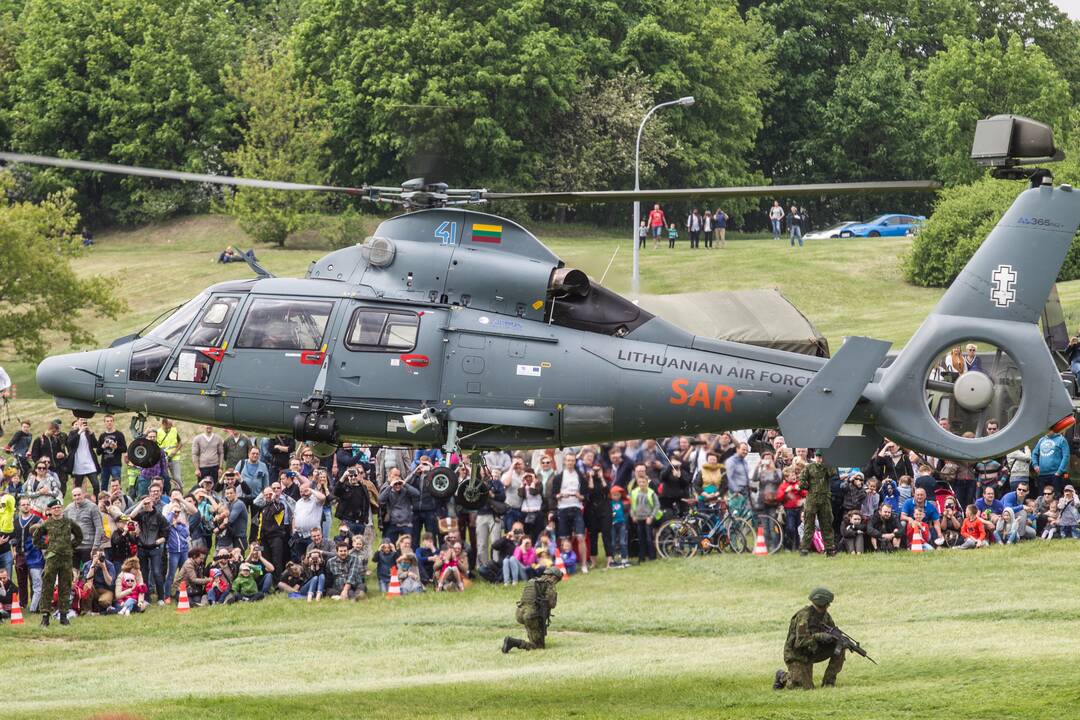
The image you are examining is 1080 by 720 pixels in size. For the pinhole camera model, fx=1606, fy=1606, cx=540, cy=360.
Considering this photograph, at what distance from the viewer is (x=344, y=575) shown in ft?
93.9

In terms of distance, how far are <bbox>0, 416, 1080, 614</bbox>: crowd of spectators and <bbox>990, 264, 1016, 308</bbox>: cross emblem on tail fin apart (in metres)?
9.01

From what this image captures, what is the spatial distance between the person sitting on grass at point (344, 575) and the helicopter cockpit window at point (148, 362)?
8.72 metres

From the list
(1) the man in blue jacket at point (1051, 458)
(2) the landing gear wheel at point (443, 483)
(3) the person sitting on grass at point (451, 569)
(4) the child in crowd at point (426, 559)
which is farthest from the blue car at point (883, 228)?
(2) the landing gear wheel at point (443, 483)

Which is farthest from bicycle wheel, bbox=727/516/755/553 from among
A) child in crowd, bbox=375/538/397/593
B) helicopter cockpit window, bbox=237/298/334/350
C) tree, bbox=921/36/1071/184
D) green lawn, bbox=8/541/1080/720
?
tree, bbox=921/36/1071/184

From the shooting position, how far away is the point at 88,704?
69.8 ft

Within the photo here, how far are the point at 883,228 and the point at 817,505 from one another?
5109 centimetres

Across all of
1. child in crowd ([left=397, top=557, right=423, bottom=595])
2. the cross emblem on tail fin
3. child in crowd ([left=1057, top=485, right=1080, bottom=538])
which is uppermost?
the cross emblem on tail fin

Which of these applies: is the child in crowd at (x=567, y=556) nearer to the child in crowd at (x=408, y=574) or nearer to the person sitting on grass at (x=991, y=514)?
the child in crowd at (x=408, y=574)

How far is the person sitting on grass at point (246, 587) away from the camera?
2836cm

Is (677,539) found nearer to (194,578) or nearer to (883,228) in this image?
(194,578)

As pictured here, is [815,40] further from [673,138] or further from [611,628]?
[611,628]

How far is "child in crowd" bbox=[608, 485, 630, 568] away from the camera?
29344 mm

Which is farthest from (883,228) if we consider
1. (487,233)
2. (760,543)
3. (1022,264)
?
(487,233)

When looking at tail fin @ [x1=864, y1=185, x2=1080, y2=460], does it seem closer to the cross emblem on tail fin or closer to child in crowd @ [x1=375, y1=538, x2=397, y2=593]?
the cross emblem on tail fin
